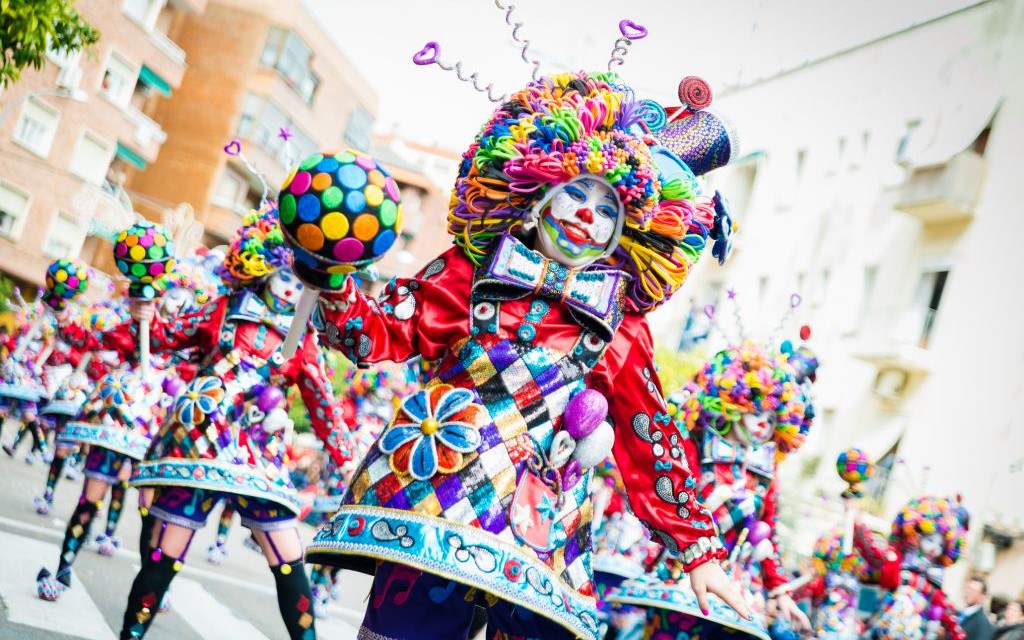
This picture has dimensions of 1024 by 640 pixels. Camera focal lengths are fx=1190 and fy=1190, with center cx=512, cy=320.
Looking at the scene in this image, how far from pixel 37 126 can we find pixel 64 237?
313cm

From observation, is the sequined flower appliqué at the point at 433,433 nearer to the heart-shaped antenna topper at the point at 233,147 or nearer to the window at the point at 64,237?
the heart-shaped antenna topper at the point at 233,147

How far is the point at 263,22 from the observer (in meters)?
37.6

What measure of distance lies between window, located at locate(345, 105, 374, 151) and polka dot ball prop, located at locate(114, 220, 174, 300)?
37737mm

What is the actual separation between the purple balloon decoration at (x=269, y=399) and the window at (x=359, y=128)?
123ft

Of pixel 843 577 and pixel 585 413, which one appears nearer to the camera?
pixel 585 413

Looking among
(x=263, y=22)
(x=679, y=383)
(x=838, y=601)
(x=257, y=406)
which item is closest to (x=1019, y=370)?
(x=679, y=383)

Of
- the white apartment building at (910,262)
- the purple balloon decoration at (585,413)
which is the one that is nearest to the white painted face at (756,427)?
the purple balloon decoration at (585,413)

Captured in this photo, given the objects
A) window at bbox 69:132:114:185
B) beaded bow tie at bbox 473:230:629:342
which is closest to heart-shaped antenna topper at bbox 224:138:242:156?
beaded bow tie at bbox 473:230:629:342

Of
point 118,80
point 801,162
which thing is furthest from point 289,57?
point 801,162

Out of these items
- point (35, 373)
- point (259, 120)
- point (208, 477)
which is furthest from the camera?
point (259, 120)

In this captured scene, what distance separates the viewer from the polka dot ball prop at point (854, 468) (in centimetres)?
802

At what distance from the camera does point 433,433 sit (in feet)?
11.5

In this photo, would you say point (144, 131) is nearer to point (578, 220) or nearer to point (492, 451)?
point (578, 220)

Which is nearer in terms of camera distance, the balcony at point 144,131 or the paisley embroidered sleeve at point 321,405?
the paisley embroidered sleeve at point 321,405
